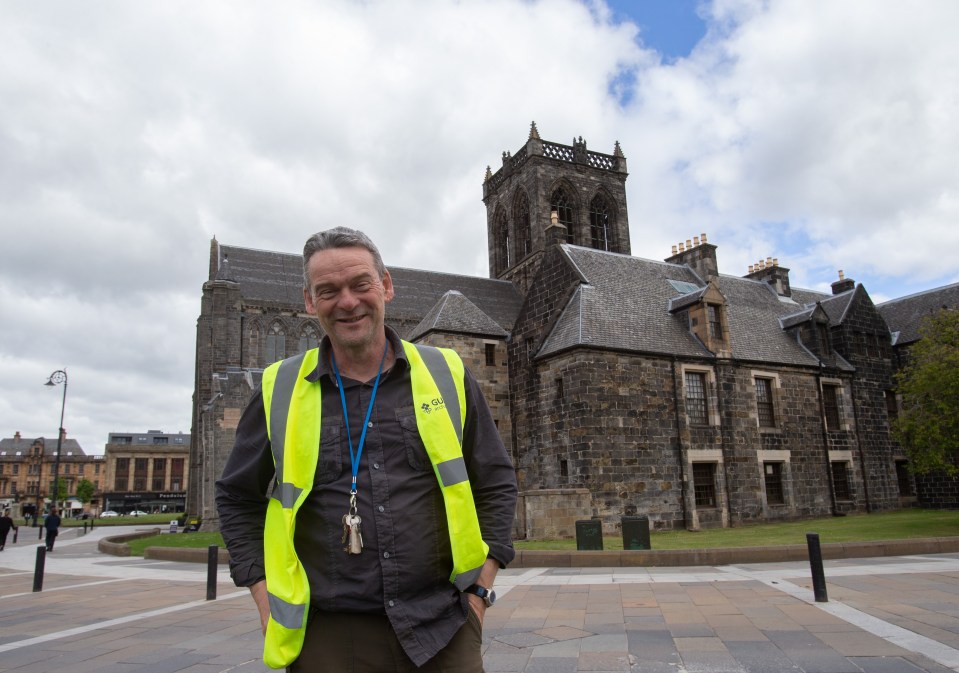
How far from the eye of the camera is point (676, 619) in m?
8.25

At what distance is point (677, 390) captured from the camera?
79.9 feet

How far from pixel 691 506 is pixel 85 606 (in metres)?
18.2

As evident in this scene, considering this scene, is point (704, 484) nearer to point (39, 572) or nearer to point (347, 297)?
point (39, 572)

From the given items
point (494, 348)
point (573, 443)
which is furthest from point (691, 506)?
point (494, 348)

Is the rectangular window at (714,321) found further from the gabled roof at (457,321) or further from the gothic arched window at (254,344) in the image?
the gothic arched window at (254,344)

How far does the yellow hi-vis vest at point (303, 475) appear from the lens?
248 centimetres

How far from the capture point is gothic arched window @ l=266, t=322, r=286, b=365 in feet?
128

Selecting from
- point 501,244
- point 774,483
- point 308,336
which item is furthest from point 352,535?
point 501,244

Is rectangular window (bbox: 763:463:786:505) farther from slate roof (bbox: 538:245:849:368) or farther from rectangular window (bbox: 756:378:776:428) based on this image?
slate roof (bbox: 538:245:849:368)

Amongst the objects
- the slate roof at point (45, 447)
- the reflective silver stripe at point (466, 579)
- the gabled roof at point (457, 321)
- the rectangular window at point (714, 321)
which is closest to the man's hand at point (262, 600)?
the reflective silver stripe at point (466, 579)

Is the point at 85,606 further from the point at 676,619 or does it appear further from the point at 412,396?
the point at 412,396

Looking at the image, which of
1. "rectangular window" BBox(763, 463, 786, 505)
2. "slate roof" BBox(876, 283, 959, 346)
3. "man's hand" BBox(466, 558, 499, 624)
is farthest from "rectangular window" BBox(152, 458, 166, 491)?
"man's hand" BBox(466, 558, 499, 624)

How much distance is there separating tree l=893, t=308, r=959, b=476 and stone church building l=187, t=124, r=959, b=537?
19.2 ft

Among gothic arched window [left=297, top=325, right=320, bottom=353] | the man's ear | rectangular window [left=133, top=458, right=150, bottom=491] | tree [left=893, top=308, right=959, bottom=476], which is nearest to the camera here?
the man's ear
